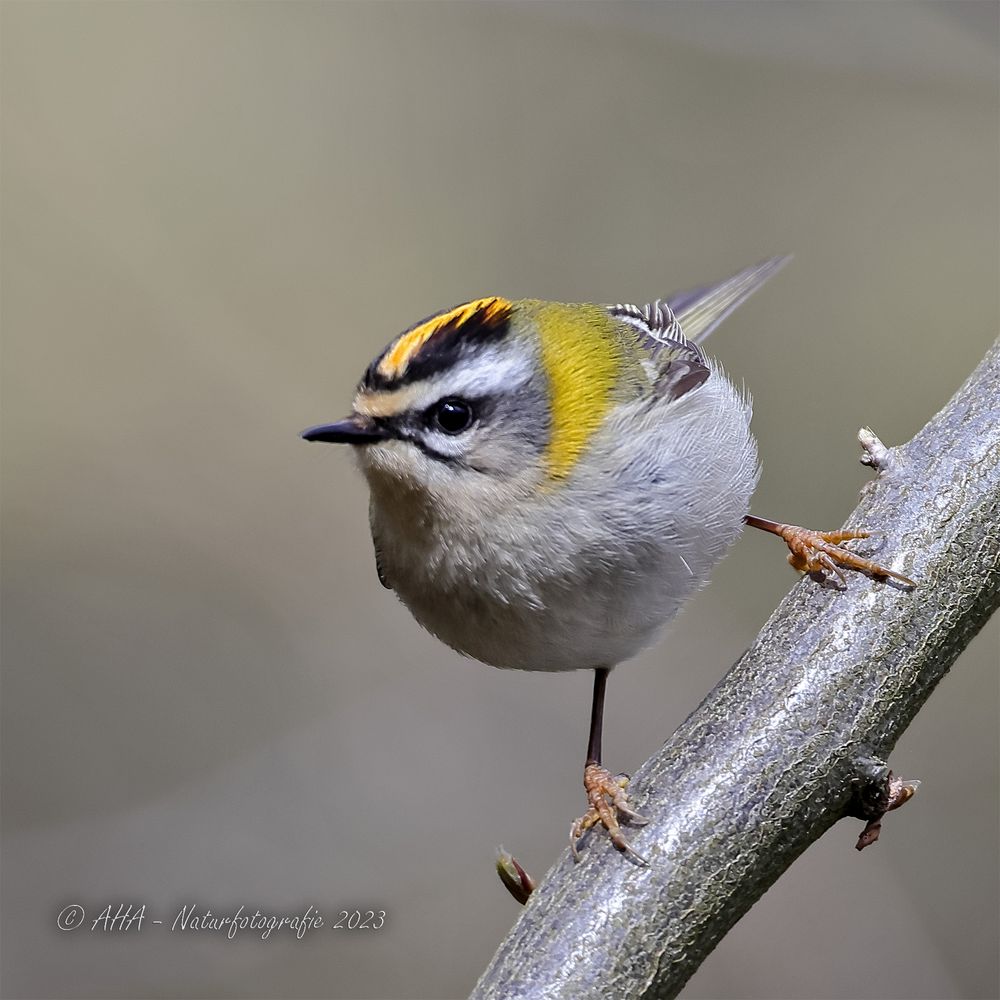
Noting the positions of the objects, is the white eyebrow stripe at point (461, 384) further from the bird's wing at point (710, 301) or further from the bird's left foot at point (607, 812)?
the bird's wing at point (710, 301)

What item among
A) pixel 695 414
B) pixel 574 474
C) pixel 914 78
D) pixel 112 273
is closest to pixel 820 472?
pixel 914 78

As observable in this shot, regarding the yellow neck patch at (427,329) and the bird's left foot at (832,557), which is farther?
the yellow neck patch at (427,329)

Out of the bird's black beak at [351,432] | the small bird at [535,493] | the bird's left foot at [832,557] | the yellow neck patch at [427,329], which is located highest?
the yellow neck patch at [427,329]

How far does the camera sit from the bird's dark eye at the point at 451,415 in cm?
219

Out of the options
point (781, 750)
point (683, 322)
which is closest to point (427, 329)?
point (781, 750)

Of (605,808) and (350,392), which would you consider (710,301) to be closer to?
(350,392)

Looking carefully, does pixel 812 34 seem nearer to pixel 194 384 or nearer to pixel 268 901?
pixel 194 384

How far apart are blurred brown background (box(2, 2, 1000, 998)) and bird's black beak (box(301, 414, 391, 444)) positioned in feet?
7.51

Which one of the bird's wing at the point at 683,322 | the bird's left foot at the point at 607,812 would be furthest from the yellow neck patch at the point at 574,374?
the bird's left foot at the point at 607,812

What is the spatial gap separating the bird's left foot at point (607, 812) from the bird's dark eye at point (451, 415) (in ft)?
2.43

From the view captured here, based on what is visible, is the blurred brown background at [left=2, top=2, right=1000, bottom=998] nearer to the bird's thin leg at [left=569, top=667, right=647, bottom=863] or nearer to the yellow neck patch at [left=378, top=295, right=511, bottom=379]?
the bird's thin leg at [left=569, top=667, right=647, bottom=863]

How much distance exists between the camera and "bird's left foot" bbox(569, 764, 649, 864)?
1.79 meters

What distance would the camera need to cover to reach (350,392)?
4.75m

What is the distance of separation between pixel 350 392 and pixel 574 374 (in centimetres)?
244
